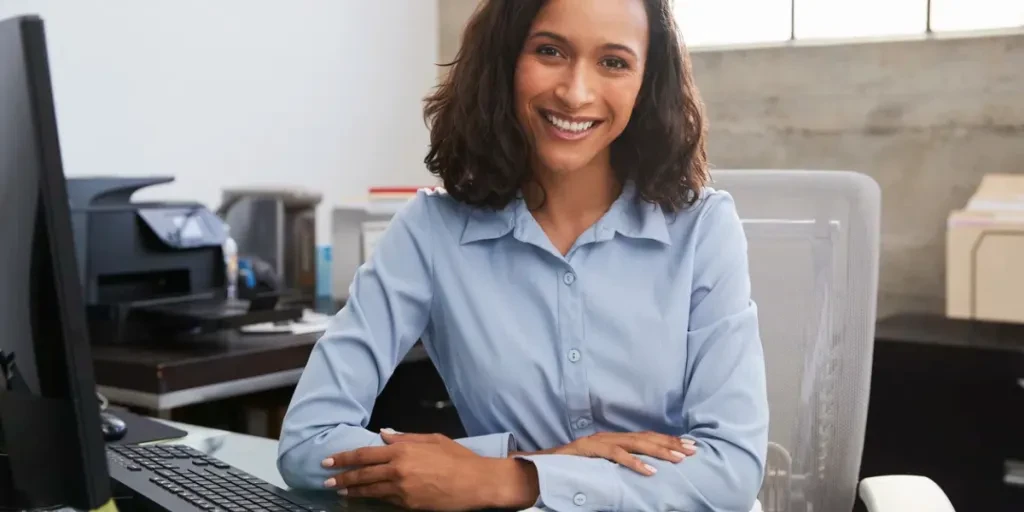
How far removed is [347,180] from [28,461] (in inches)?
103

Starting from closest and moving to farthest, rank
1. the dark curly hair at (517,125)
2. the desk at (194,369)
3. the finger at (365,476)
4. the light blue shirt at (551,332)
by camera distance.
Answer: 1. the finger at (365,476)
2. the light blue shirt at (551,332)
3. the dark curly hair at (517,125)
4. the desk at (194,369)

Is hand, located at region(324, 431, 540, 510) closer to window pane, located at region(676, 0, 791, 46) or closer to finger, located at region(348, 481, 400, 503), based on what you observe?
finger, located at region(348, 481, 400, 503)

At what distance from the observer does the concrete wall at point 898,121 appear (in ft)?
9.69

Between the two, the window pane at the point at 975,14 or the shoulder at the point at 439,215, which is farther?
the window pane at the point at 975,14

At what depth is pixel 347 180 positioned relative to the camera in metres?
3.35

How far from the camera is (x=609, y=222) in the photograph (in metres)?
1.32

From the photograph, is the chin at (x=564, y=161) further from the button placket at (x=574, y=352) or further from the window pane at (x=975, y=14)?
the window pane at (x=975, y=14)

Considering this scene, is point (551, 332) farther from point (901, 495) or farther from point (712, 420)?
point (901, 495)

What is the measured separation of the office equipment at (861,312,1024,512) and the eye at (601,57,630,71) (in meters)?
1.41

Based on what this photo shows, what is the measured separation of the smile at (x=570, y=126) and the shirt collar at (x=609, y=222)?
10cm

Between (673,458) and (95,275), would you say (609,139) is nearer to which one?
(673,458)

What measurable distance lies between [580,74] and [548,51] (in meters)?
0.06

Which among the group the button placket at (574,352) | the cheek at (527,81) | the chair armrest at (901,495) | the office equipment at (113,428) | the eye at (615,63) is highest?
the eye at (615,63)

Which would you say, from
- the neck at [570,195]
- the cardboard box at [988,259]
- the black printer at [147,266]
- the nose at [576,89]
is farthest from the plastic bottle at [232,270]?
the cardboard box at [988,259]
